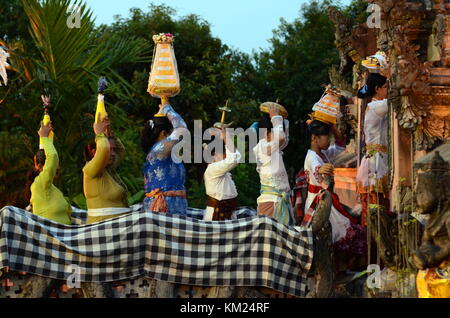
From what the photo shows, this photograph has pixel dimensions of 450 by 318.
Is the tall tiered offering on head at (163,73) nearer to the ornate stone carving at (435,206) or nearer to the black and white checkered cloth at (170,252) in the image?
the black and white checkered cloth at (170,252)

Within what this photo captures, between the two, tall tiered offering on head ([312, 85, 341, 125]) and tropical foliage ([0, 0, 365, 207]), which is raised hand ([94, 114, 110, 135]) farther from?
tropical foliage ([0, 0, 365, 207])

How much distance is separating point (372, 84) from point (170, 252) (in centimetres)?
381

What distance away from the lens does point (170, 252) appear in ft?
30.9

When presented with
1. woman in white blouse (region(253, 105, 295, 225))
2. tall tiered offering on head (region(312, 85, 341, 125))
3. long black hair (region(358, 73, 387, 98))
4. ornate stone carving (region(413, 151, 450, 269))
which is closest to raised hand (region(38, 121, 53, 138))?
woman in white blouse (region(253, 105, 295, 225))

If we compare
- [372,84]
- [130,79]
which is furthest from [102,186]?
[130,79]

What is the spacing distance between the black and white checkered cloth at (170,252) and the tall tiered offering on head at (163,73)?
2.61 metres

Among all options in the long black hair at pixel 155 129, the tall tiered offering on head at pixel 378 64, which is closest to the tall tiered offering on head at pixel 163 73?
the long black hair at pixel 155 129

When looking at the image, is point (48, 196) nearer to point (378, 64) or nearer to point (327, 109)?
point (327, 109)

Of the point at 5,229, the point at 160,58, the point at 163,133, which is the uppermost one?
the point at 160,58

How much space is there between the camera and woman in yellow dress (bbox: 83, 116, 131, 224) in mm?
10469

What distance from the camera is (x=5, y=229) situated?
933 cm
